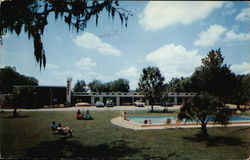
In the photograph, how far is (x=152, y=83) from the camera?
33.5 meters

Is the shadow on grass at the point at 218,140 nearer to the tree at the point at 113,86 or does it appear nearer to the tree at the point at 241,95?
the tree at the point at 241,95

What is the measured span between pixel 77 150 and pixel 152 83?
2588cm

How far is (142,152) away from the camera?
9.09m

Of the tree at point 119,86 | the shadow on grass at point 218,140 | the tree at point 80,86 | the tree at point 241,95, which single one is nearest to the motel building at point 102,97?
the tree at point 241,95

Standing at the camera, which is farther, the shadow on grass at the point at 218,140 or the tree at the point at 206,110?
the tree at the point at 206,110

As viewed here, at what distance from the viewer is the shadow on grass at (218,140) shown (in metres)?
10.9

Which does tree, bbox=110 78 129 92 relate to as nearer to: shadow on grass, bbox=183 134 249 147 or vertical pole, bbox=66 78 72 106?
vertical pole, bbox=66 78 72 106

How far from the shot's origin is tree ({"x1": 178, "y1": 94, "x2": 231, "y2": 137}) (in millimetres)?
11165

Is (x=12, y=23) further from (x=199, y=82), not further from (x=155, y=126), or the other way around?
(x=199, y=82)

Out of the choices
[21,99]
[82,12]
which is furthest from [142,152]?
[21,99]

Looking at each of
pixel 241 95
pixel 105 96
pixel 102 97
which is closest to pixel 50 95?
pixel 102 97

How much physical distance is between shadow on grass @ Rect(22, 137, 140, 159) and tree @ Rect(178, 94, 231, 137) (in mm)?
5402

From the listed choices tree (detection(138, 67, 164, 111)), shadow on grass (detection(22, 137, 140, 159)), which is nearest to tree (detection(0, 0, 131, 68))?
shadow on grass (detection(22, 137, 140, 159))

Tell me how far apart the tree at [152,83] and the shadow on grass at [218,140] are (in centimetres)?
1981
